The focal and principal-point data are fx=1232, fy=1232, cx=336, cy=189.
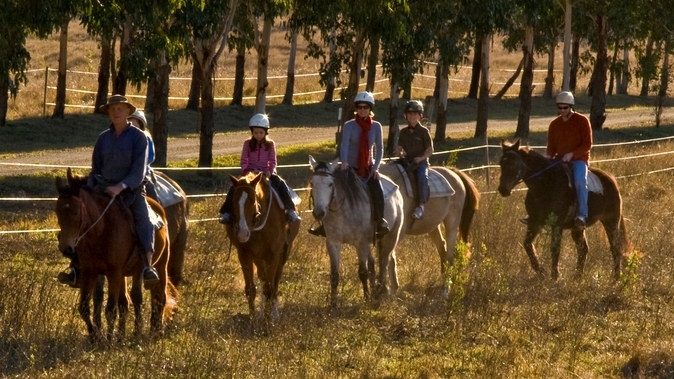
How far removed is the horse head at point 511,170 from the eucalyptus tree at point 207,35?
448 cm

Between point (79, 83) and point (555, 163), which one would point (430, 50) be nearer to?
point (555, 163)

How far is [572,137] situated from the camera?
16.2 m

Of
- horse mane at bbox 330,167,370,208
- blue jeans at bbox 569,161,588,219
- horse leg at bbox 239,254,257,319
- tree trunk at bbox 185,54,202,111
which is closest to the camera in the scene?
horse leg at bbox 239,254,257,319

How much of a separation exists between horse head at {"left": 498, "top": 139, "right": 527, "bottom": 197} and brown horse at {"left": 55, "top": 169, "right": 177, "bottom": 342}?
19.9 feet

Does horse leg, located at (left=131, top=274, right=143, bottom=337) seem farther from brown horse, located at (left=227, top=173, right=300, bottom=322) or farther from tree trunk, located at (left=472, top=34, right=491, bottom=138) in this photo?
tree trunk, located at (left=472, top=34, right=491, bottom=138)

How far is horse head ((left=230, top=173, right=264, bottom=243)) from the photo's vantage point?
38.7ft

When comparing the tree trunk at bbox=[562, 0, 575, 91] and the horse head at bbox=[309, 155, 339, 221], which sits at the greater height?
the tree trunk at bbox=[562, 0, 575, 91]

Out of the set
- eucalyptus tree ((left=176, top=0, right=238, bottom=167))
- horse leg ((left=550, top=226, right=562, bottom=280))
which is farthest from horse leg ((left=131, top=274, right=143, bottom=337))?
horse leg ((left=550, top=226, right=562, bottom=280))

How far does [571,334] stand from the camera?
1172 cm

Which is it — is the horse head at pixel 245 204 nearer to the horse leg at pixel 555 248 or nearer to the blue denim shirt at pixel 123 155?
the blue denim shirt at pixel 123 155

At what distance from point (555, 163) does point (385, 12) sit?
384 inches

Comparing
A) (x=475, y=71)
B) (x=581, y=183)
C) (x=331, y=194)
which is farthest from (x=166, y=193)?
(x=475, y=71)

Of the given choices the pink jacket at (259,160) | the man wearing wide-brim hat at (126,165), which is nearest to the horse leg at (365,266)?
the pink jacket at (259,160)

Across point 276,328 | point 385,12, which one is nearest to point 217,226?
point 276,328
